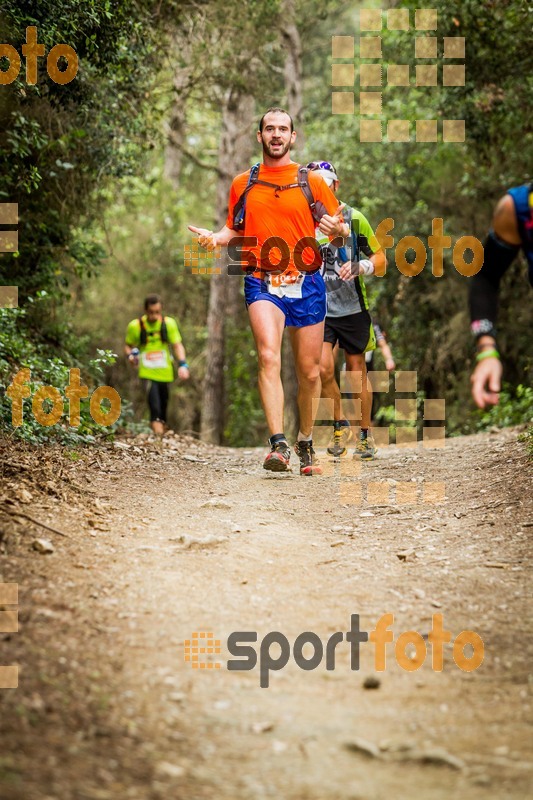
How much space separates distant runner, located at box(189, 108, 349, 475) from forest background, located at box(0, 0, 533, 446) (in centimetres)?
175

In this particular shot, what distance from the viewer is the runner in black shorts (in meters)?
9.10

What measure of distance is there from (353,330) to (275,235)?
2.25 metres

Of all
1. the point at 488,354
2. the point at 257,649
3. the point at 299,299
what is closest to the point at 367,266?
the point at 299,299

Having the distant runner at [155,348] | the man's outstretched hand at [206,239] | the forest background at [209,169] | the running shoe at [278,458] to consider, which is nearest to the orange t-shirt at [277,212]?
the man's outstretched hand at [206,239]

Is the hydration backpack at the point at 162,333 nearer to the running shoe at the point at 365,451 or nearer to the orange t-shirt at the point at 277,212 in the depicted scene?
the running shoe at the point at 365,451

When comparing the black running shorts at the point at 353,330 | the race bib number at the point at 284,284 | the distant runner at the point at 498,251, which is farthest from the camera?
the black running shorts at the point at 353,330

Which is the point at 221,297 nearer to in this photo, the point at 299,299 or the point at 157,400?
the point at 157,400

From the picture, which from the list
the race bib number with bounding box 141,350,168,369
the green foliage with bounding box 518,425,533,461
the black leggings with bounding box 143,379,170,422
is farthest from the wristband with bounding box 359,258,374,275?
the black leggings with bounding box 143,379,170,422

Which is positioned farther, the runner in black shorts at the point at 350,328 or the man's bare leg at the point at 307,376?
the runner in black shorts at the point at 350,328

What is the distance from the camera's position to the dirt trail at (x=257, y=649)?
2791mm

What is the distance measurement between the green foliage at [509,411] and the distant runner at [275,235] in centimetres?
760

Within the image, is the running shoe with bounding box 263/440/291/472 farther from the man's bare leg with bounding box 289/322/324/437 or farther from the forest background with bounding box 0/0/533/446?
the forest background with bounding box 0/0/533/446

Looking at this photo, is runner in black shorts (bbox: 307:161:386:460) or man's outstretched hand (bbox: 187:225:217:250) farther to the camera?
runner in black shorts (bbox: 307:161:386:460)

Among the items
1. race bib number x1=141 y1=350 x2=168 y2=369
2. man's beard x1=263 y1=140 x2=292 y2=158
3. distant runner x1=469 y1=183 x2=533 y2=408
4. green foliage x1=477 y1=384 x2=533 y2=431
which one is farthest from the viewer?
green foliage x1=477 y1=384 x2=533 y2=431
